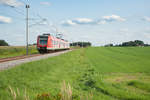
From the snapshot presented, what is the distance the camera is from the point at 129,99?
A: 7.92 m

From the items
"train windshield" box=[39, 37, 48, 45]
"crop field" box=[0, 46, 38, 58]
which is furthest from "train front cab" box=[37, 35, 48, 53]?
"crop field" box=[0, 46, 38, 58]

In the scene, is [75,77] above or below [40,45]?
below

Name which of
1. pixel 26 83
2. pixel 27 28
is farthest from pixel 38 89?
pixel 27 28

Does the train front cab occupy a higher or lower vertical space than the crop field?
higher

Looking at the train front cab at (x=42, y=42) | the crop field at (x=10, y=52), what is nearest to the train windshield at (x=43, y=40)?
the train front cab at (x=42, y=42)

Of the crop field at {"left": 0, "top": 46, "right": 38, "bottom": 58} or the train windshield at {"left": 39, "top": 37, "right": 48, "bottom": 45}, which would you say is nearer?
the crop field at {"left": 0, "top": 46, "right": 38, "bottom": 58}

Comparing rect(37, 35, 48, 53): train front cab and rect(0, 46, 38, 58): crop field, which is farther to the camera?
rect(37, 35, 48, 53): train front cab

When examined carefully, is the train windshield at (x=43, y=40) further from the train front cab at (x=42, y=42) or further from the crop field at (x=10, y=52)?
the crop field at (x=10, y=52)

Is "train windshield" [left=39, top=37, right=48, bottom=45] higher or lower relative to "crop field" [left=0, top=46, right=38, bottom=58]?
higher

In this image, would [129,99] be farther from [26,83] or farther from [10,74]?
[10,74]

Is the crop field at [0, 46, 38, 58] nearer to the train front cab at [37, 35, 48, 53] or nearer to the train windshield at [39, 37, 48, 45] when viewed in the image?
the train front cab at [37, 35, 48, 53]

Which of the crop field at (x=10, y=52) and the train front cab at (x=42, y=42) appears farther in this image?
the train front cab at (x=42, y=42)

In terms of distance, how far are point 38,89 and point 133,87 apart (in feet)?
18.2

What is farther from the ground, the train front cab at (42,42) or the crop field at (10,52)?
the train front cab at (42,42)
